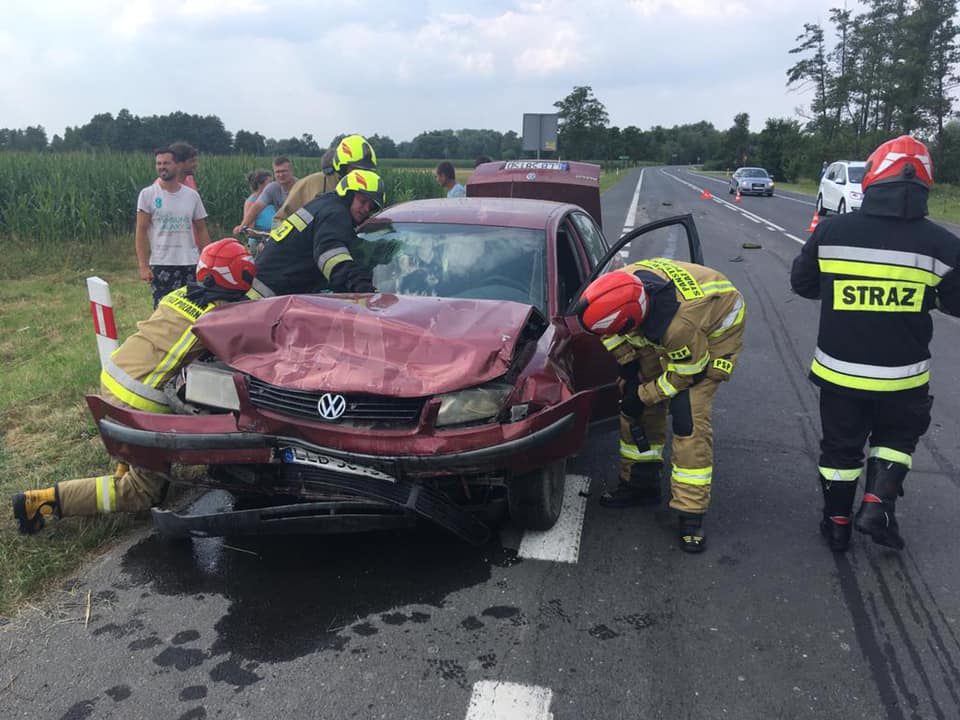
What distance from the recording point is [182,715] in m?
2.53

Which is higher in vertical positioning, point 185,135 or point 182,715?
point 185,135

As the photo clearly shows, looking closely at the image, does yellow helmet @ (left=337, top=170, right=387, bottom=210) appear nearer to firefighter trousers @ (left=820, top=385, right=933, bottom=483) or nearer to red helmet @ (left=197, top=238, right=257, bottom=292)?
red helmet @ (left=197, top=238, right=257, bottom=292)

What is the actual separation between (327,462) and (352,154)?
2.85 metres

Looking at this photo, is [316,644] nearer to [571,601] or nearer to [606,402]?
[571,601]

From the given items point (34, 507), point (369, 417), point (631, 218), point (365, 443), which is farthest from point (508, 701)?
point (631, 218)

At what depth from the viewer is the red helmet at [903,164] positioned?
3.40 meters

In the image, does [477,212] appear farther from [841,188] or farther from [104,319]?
[841,188]

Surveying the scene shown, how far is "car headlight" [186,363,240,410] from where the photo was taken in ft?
11.2

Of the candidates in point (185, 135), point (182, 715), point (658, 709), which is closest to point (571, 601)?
point (658, 709)

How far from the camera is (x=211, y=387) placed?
3.45 metres

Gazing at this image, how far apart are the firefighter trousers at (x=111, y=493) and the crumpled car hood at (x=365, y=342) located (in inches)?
35.1

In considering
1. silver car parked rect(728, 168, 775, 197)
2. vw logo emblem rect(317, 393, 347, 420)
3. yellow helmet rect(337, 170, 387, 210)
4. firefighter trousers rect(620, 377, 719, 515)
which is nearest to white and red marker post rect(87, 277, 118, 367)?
yellow helmet rect(337, 170, 387, 210)

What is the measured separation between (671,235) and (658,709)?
46.5ft

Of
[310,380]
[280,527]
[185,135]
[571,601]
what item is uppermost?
[185,135]
